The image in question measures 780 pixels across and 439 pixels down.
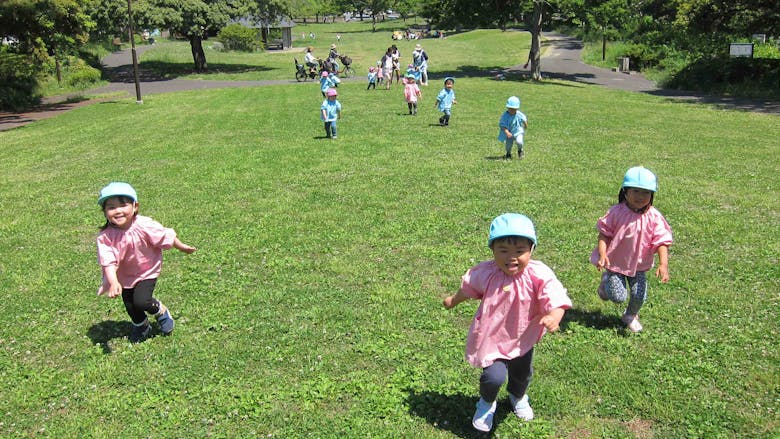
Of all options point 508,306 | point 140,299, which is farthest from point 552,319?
point 140,299

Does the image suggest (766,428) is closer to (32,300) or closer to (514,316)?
(514,316)

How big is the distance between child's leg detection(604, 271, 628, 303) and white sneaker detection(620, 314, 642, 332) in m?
0.21

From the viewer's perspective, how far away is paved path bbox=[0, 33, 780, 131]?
25859mm

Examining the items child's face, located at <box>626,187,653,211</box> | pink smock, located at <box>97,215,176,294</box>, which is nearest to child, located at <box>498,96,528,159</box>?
child's face, located at <box>626,187,653,211</box>

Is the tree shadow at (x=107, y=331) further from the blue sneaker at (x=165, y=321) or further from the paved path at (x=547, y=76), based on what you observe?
the paved path at (x=547, y=76)

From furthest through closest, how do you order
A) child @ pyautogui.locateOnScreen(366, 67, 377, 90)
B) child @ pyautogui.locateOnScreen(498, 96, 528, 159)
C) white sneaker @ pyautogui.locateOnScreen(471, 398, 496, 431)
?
1. child @ pyautogui.locateOnScreen(366, 67, 377, 90)
2. child @ pyautogui.locateOnScreen(498, 96, 528, 159)
3. white sneaker @ pyautogui.locateOnScreen(471, 398, 496, 431)

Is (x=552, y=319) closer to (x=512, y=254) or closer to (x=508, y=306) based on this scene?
(x=508, y=306)

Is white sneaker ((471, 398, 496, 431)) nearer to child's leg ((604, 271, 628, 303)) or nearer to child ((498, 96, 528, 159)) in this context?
child's leg ((604, 271, 628, 303))

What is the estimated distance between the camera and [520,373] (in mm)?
4391

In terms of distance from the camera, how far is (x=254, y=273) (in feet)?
25.0

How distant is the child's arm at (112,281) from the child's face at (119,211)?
431 millimetres

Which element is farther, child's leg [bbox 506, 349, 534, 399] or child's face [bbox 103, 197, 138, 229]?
child's face [bbox 103, 197, 138, 229]

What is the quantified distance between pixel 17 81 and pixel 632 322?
3628 cm

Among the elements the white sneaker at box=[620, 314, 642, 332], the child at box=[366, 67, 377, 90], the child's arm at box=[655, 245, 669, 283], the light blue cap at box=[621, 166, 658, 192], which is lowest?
the white sneaker at box=[620, 314, 642, 332]
